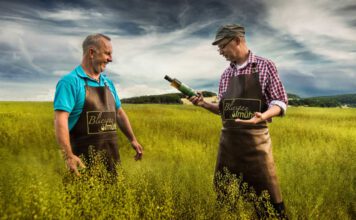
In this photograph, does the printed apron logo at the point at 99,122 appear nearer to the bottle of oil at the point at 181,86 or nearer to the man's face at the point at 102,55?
the man's face at the point at 102,55

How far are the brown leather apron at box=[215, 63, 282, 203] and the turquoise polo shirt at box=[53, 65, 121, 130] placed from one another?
4.50ft

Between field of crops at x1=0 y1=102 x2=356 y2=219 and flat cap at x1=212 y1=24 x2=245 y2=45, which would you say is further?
flat cap at x1=212 y1=24 x2=245 y2=45


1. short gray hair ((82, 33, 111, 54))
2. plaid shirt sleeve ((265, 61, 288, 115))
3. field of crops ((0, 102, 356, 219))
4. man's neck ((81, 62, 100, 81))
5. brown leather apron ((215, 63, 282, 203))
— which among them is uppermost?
short gray hair ((82, 33, 111, 54))

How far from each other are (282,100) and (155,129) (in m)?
7.71

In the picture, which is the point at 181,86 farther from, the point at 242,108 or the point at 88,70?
the point at 88,70

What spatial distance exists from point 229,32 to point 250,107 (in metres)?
0.74

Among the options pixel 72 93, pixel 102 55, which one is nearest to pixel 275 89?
pixel 102 55

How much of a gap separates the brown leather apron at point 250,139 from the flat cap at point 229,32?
342mm

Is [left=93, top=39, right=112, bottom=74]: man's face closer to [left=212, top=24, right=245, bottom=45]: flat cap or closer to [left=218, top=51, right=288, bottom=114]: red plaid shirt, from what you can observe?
[left=212, top=24, right=245, bottom=45]: flat cap

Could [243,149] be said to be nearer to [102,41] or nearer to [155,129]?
[102,41]

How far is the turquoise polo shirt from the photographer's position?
3.47 metres

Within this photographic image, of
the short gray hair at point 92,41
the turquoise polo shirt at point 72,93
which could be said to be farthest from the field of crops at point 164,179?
the short gray hair at point 92,41

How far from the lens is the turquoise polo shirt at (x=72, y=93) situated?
347 cm

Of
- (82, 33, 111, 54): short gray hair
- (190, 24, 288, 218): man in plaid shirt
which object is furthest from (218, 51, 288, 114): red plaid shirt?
(82, 33, 111, 54): short gray hair
